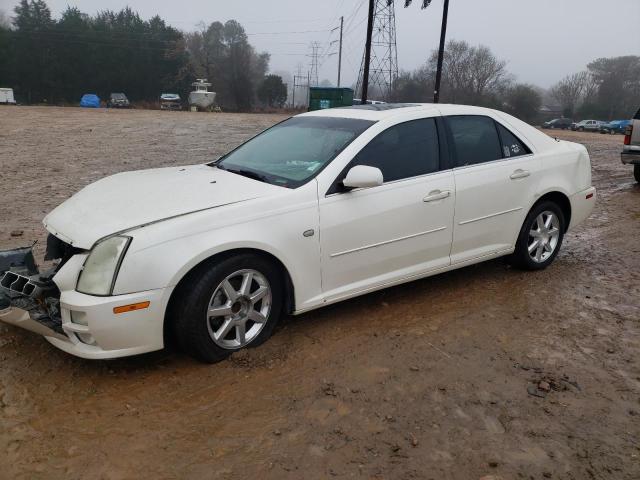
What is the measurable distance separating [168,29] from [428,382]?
67.6m

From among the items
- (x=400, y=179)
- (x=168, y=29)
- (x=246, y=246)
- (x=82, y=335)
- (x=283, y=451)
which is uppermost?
(x=168, y=29)

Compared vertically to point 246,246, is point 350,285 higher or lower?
lower

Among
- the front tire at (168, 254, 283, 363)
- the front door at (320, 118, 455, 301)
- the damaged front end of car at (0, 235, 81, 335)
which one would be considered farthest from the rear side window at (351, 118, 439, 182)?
the damaged front end of car at (0, 235, 81, 335)

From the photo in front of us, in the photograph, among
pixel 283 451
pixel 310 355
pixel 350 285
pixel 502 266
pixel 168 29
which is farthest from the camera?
pixel 168 29

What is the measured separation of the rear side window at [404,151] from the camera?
3.95m

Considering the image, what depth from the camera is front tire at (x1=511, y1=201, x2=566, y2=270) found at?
4.91m

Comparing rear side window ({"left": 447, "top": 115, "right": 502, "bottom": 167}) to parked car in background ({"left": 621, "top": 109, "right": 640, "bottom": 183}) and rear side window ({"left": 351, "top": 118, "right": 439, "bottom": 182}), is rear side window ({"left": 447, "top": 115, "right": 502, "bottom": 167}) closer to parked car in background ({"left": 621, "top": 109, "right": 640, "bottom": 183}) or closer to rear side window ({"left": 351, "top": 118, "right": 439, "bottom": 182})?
rear side window ({"left": 351, "top": 118, "right": 439, "bottom": 182})

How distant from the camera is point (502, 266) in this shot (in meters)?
5.33

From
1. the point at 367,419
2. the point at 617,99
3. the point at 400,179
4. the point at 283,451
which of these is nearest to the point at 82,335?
the point at 283,451

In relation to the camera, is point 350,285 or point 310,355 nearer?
point 310,355

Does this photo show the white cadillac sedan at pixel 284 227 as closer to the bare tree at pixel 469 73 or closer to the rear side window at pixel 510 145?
the rear side window at pixel 510 145

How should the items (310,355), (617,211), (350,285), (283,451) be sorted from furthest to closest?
(617,211) < (350,285) < (310,355) < (283,451)

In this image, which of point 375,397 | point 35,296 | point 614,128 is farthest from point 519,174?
point 614,128

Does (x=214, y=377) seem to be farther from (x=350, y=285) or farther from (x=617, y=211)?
(x=617, y=211)
